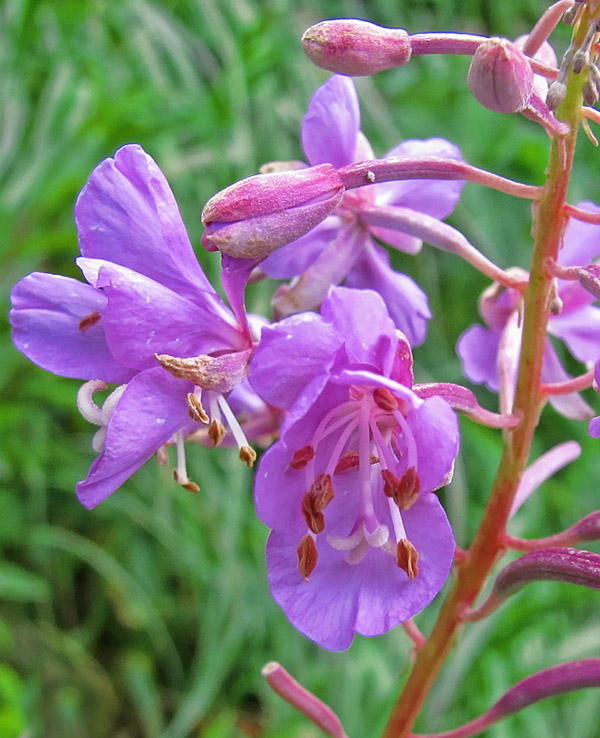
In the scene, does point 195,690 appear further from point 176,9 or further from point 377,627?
point 176,9

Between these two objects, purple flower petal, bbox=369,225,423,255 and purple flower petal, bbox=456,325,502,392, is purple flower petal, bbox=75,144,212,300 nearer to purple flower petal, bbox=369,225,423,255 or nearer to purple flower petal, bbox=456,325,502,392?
purple flower petal, bbox=369,225,423,255

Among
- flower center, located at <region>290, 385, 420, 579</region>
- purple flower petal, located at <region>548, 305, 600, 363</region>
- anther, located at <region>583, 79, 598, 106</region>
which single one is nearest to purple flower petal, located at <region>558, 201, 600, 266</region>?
purple flower petal, located at <region>548, 305, 600, 363</region>

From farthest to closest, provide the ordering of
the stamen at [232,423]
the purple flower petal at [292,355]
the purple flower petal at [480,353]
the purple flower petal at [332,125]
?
the purple flower petal at [480,353] < the purple flower petal at [332,125] < the stamen at [232,423] < the purple flower petal at [292,355]

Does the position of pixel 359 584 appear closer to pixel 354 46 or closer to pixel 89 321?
pixel 89 321

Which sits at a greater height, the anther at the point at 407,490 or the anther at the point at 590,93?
the anther at the point at 590,93

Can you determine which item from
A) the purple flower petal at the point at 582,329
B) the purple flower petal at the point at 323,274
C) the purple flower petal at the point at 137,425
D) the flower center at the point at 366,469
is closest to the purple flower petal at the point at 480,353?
the purple flower petal at the point at 582,329

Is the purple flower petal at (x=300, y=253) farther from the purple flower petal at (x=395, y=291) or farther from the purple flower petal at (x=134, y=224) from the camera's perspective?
the purple flower petal at (x=134, y=224)
